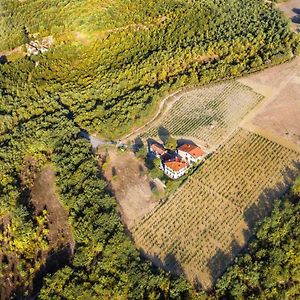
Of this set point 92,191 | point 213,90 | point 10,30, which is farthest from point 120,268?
point 10,30

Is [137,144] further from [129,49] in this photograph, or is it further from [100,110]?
[129,49]

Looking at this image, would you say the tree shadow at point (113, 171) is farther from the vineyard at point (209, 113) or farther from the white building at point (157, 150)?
Answer: the vineyard at point (209, 113)

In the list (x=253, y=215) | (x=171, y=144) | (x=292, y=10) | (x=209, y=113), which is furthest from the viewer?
(x=292, y=10)

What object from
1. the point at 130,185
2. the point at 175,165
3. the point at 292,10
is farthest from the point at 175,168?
the point at 292,10

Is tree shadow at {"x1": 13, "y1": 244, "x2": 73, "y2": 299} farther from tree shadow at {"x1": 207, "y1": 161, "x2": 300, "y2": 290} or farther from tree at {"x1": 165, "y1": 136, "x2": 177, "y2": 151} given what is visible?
tree at {"x1": 165, "y1": 136, "x2": 177, "y2": 151}

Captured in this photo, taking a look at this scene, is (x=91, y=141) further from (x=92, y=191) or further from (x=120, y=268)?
(x=120, y=268)

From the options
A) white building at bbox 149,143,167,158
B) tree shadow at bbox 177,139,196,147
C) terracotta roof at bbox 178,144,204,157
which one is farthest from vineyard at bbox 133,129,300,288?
white building at bbox 149,143,167,158
